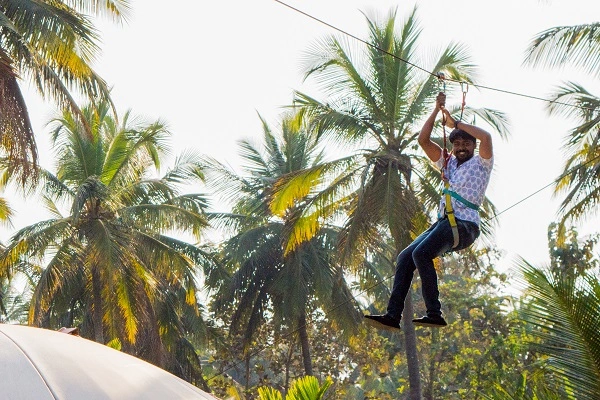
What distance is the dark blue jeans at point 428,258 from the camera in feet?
23.7

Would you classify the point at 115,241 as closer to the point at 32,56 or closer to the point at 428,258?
the point at 32,56

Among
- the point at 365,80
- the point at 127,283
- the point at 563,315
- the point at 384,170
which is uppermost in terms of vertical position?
the point at 365,80

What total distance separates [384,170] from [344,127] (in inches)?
42.5

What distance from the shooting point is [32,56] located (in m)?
13.9

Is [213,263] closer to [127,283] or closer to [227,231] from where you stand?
[227,231]

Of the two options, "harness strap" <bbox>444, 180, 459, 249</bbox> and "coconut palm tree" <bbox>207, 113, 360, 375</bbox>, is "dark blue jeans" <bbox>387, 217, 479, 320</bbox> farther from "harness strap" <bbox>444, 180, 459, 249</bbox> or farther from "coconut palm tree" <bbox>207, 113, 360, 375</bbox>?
"coconut palm tree" <bbox>207, 113, 360, 375</bbox>

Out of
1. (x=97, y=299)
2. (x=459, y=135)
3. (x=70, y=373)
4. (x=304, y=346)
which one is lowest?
(x=70, y=373)

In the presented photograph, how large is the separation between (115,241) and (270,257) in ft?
24.6

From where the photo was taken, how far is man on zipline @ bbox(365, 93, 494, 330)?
7180 mm

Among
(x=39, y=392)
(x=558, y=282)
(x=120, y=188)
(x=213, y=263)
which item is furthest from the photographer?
(x=213, y=263)

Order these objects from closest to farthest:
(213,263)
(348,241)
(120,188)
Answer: (348,241) < (120,188) < (213,263)

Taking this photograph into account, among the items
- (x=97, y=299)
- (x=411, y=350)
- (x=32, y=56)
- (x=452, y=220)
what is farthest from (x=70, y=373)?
(x=97, y=299)

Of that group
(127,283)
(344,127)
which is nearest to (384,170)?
(344,127)

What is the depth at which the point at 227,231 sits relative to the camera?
28.7 meters
